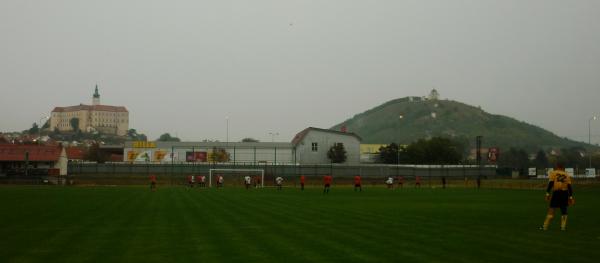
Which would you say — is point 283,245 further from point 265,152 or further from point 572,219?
point 265,152

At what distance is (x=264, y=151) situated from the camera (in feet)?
362

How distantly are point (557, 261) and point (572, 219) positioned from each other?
1048 cm

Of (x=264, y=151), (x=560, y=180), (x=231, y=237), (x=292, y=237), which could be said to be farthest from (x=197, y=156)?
(x=292, y=237)

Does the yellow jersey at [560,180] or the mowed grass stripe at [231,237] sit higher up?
the yellow jersey at [560,180]

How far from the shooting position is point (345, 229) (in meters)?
18.0

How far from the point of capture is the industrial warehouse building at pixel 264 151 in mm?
106812

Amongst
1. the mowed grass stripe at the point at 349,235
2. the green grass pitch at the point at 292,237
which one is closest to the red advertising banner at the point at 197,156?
the green grass pitch at the point at 292,237

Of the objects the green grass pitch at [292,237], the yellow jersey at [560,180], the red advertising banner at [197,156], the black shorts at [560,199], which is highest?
the red advertising banner at [197,156]

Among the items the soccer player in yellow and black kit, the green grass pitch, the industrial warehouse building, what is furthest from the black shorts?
the industrial warehouse building

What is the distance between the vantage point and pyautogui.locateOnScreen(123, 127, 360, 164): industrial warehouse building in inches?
4205

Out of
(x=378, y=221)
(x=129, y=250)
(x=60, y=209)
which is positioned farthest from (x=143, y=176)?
(x=129, y=250)

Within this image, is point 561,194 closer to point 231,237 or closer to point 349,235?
point 349,235

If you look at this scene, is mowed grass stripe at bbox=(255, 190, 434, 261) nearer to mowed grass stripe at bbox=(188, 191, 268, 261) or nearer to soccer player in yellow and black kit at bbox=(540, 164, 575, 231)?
mowed grass stripe at bbox=(188, 191, 268, 261)

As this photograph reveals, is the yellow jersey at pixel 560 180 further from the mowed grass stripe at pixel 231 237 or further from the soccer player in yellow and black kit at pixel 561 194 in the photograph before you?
the mowed grass stripe at pixel 231 237
